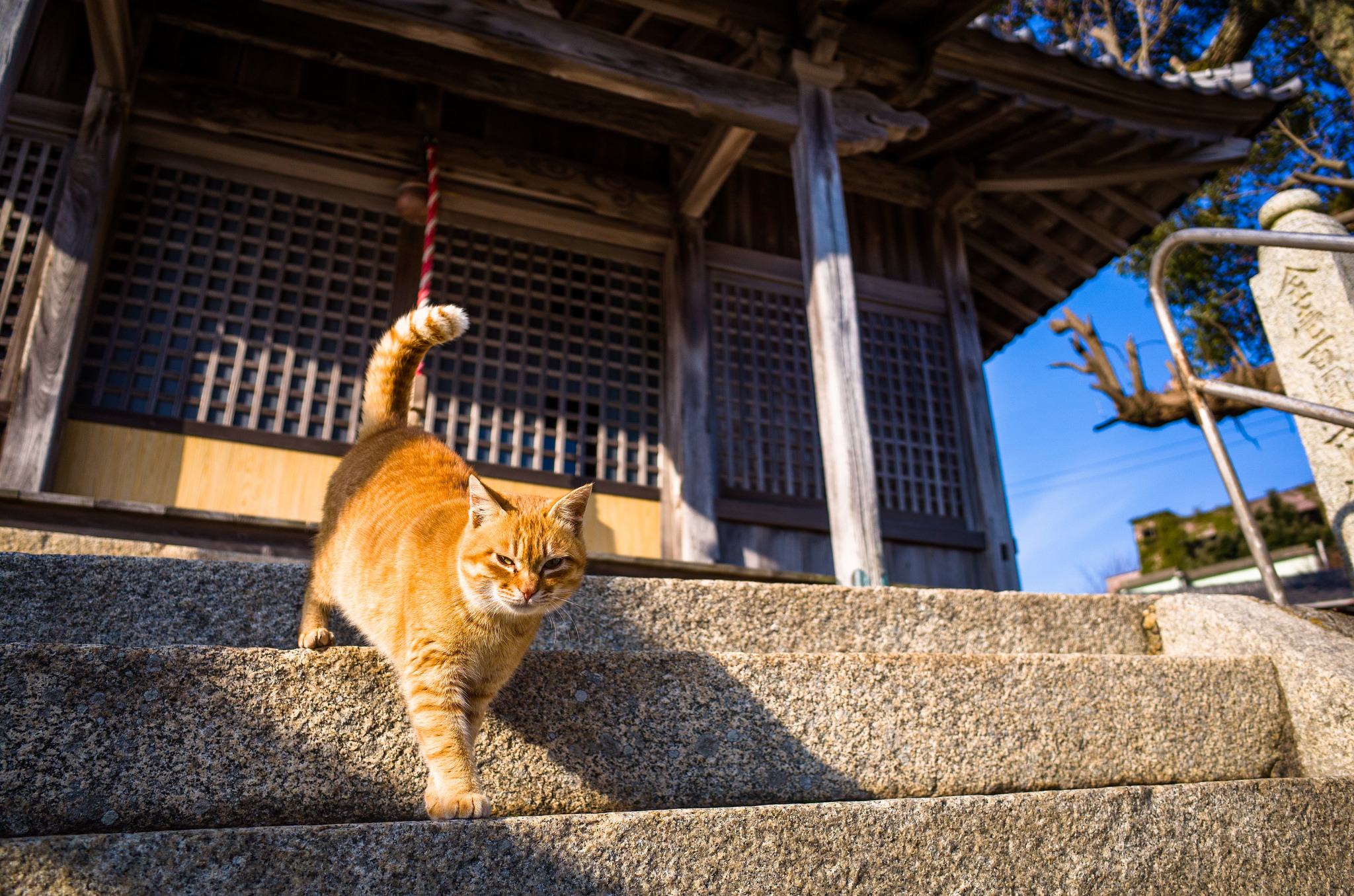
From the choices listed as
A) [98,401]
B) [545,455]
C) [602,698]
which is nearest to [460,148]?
[545,455]

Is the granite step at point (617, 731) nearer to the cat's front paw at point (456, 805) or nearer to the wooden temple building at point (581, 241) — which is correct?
the cat's front paw at point (456, 805)

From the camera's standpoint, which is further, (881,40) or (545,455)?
(545,455)

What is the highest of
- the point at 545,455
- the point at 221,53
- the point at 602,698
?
the point at 221,53

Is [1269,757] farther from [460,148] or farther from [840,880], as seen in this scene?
[460,148]

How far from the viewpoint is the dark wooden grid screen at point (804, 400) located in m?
6.30

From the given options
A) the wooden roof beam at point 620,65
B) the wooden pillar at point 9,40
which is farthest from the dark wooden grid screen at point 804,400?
the wooden pillar at point 9,40

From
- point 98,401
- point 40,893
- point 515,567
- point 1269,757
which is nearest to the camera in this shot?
point 40,893

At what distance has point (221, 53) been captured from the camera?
5625 millimetres

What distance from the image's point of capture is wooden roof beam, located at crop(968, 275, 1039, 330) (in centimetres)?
821

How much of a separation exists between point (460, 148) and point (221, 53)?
5.32 ft

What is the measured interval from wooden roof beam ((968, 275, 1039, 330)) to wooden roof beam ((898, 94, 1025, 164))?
1.51 meters

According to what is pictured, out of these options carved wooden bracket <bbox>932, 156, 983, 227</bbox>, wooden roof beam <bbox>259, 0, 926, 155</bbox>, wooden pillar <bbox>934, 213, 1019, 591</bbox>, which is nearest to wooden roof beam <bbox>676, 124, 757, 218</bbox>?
wooden roof beam <bbox>259, 0, 926, 155</bbox>

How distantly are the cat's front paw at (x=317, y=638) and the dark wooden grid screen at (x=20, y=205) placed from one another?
362 cm

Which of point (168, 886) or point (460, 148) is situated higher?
point (460, 148)
